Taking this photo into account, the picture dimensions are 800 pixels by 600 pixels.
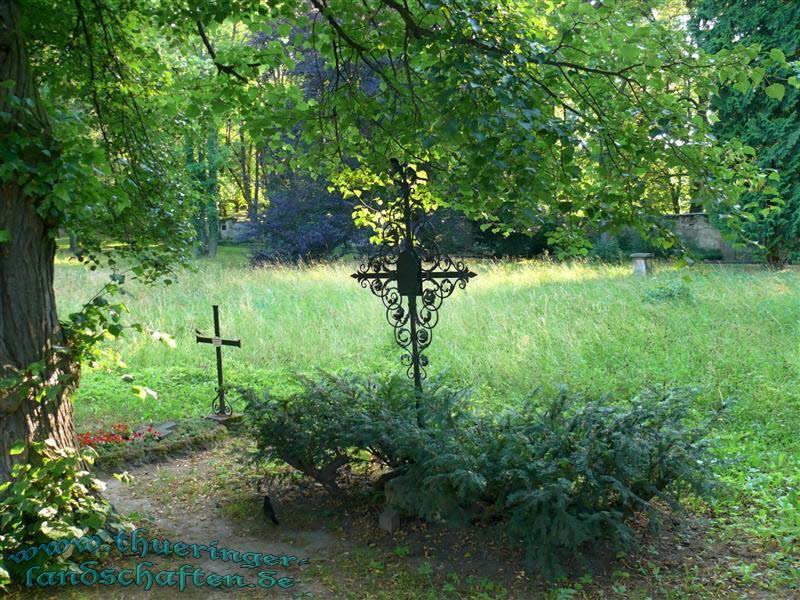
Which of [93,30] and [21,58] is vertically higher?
[93,30]

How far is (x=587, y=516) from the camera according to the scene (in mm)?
3904

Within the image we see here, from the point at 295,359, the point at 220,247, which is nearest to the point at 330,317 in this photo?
the point at 295,359

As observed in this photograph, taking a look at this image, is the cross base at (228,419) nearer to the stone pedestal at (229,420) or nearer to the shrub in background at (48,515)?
the stone pedestal at (229,420)

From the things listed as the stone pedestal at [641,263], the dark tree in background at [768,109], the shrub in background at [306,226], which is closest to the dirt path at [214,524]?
the stone pedestal at [641,263]

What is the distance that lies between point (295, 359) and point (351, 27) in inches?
243

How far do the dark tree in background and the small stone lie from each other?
13976 millimetres

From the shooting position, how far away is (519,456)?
4.21 m

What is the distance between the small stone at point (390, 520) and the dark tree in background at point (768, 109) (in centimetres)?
1398

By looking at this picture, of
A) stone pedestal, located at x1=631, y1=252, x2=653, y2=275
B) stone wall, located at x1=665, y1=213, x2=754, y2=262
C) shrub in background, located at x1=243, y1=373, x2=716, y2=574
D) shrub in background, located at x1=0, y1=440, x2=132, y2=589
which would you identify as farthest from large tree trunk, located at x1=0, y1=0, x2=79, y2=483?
stone wall, located at x1=665, y1=213, x2=754, y2=262

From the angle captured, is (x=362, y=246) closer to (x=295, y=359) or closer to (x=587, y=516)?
(x=295, y=359)

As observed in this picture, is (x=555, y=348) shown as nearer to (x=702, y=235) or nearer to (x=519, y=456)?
(x=519, y=456)

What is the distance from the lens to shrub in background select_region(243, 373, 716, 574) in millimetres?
3951

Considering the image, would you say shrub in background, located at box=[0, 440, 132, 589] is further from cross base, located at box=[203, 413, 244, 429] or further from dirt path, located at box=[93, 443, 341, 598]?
cross base, located at box=[203, 413, 244, 429]

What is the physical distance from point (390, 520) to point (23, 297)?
2.73m
